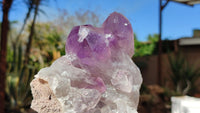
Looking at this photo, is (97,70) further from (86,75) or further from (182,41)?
(182,41)

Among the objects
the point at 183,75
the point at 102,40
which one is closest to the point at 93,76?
the point at 102,40

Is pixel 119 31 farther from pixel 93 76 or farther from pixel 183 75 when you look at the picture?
pixel 183 75

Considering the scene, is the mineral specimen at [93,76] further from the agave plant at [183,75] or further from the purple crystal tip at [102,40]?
the agave plant at [183,75]

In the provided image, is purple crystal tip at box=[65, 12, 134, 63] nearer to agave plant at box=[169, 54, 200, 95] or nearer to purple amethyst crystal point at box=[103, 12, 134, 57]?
purple amethyst crystal point at box=[103, 12, 134, 57]

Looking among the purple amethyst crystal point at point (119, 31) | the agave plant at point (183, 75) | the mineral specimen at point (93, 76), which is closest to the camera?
the mineral specimen at point (93, 76)

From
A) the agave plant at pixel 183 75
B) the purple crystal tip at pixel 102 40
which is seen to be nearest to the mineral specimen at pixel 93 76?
the purple crystal tip at pixel 102 40

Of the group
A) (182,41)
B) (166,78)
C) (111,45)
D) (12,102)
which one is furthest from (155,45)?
(111,45)
